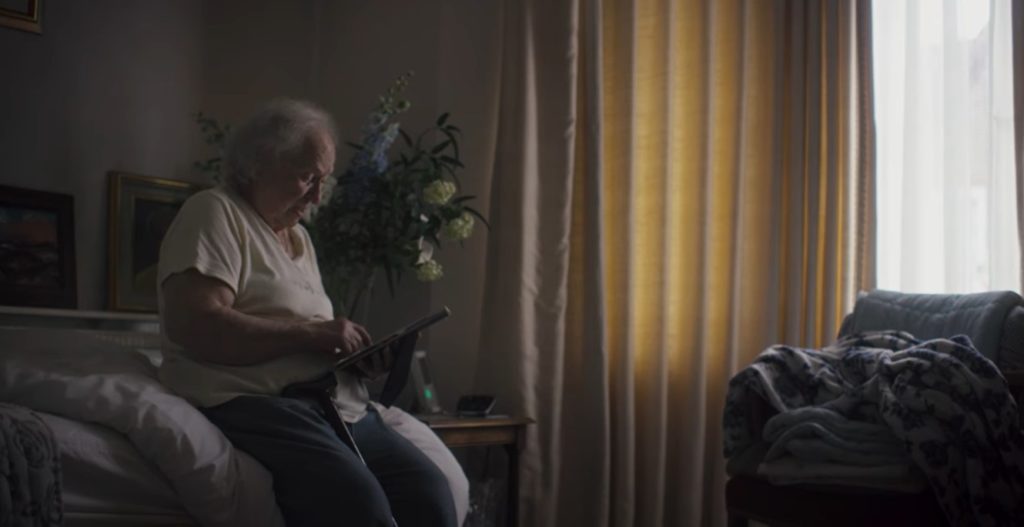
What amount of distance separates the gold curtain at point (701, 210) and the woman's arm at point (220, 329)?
1.54 m

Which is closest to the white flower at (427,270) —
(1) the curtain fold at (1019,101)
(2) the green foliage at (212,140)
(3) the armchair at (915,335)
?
(2) the green foliage at (212,140)

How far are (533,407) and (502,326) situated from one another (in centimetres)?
28

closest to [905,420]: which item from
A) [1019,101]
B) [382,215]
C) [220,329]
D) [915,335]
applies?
[915,335]

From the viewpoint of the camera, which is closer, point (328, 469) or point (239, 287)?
point (328, 469)

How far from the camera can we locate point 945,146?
9.90 ft

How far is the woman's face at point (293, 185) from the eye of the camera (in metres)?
2.17

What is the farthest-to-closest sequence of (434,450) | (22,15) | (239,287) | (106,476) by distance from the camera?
(22,15) < (434,450) < (239,287) < (106,476)

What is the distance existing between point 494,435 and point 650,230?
0.88 metres

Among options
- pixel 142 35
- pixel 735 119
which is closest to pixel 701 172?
pixel 735 119

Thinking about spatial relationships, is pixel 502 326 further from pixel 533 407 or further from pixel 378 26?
pixel 378 26

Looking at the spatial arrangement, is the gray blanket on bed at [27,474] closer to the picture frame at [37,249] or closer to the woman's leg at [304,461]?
the woman's leg at [304,461]

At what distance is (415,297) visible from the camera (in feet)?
12.2

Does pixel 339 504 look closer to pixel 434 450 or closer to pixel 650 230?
pixel 434 450

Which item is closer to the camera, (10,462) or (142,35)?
(10,462)
